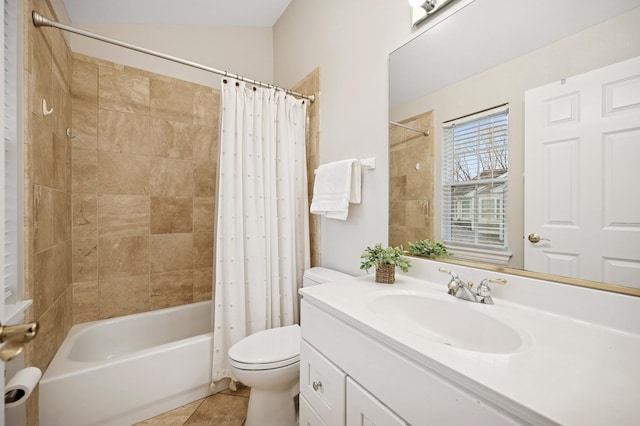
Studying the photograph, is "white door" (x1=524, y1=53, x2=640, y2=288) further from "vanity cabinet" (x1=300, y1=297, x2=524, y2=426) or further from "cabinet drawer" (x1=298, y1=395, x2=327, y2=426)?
"cabinet drawer" (x1=298, y1=395, x2=327, y2=426)

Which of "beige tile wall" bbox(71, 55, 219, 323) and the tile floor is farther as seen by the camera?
"beige tile wall" bbox(71, 55, 219, 323)

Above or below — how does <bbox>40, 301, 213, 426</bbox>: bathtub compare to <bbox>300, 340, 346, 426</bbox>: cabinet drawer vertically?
below

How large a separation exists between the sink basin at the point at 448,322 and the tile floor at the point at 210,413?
1088mm

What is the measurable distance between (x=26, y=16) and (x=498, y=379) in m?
1.99

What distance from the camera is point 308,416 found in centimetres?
102

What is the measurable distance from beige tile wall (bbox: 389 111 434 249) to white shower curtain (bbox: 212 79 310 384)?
725mm

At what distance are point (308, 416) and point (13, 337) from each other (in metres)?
0.93

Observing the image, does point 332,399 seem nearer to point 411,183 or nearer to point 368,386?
point 368,386

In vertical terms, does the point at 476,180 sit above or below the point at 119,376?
above

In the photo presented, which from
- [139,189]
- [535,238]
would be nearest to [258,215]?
[139,189]

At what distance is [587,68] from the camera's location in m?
0.77

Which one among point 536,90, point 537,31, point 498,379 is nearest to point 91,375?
point 498,379

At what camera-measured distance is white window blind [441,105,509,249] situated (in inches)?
37.8

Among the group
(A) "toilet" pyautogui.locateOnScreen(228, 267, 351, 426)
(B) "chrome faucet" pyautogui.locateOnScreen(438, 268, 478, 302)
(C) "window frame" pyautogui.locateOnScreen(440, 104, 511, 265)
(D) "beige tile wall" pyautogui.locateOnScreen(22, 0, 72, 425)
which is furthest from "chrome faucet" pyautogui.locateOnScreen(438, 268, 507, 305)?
(D) "beige tile wall" pyautogui.locateOnScreen(22, 0, 72, 425)
